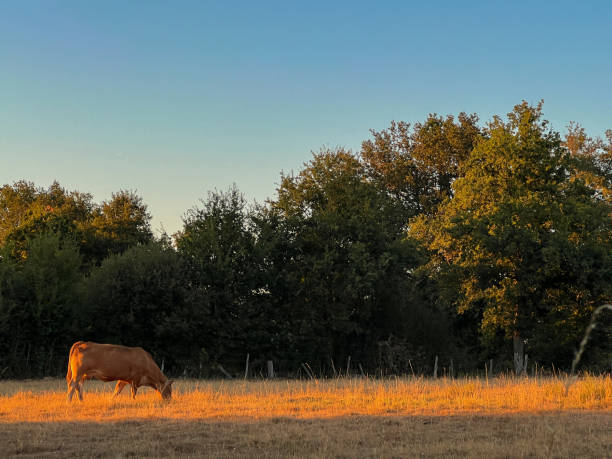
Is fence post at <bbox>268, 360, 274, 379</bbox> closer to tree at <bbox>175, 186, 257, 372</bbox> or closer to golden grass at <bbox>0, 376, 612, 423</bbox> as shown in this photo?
tree at <bbox>175, 186, 257, 372</bbox>

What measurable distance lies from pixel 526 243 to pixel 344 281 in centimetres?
1012

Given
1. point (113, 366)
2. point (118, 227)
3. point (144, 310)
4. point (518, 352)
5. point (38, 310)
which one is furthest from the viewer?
point (118, 227)

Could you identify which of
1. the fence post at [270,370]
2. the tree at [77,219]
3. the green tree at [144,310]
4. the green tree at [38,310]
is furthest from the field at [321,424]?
the tree at [77,219]

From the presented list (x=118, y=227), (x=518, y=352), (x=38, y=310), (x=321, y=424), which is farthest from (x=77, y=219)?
→ (x=321, y=424)

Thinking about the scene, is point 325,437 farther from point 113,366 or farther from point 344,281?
point 344,281

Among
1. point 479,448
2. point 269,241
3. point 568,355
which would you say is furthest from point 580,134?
point 479,448

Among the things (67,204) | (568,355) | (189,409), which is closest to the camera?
(189,409)

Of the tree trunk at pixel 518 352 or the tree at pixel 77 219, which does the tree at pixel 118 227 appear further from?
the tree trunk at pixel 518 352

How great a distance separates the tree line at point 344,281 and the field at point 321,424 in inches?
605

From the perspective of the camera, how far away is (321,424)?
12883 millimetres

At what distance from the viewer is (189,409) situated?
50.0ft

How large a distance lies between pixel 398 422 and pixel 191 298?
22334mm

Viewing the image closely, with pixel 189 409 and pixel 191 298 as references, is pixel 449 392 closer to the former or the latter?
pixel 189 409

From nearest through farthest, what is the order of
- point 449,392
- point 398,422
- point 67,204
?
point 398,422 < point 449,392 < point 67,204
